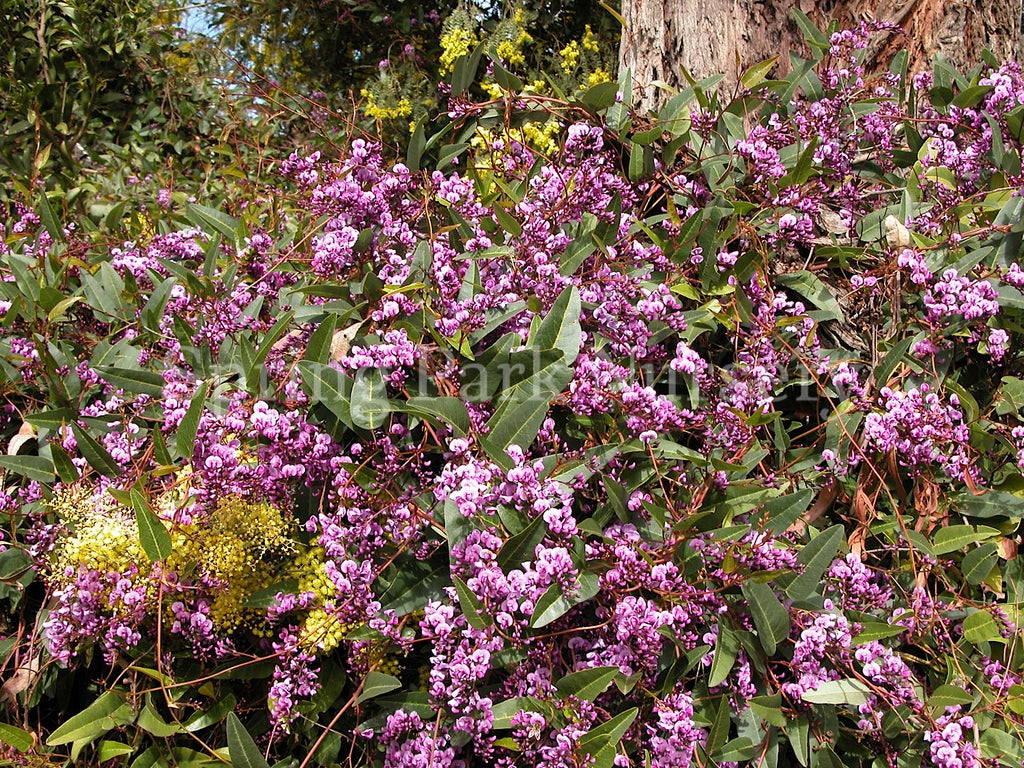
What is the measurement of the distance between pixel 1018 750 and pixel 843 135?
1799 millimetres

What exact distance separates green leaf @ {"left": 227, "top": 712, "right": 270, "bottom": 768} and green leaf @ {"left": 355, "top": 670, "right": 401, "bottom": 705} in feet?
0.78

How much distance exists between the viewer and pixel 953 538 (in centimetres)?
193

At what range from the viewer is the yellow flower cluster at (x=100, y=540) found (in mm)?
1793

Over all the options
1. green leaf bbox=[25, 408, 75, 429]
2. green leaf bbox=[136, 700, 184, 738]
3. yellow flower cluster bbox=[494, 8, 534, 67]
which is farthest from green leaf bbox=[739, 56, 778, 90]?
yellow flower cluster bbox=[494, 8, 534, 67]

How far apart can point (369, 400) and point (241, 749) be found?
0.78m

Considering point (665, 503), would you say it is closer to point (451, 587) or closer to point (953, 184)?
point (451, 587)

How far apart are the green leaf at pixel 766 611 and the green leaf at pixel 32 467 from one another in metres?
1.69

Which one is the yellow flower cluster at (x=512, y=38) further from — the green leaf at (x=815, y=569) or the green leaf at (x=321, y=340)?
the green leaf at (x=815, y=569)

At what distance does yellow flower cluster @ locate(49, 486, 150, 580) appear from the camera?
1793 mm

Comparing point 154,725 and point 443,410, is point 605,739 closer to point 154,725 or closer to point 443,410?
point 443,410

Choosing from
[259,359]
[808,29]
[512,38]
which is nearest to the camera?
[259,359]

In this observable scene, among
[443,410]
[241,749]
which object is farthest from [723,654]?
[241,749]

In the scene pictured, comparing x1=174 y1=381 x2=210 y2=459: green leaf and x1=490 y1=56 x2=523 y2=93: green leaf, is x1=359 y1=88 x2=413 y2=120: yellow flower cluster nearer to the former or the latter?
x1=490 y1=56 x2=523 y2=93: green leaf

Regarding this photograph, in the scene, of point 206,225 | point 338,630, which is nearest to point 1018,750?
point 338,630
